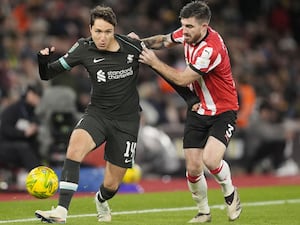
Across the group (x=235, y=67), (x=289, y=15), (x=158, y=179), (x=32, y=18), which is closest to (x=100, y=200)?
(x=158, y=179)

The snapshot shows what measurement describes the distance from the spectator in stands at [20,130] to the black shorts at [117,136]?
5466 millimetres

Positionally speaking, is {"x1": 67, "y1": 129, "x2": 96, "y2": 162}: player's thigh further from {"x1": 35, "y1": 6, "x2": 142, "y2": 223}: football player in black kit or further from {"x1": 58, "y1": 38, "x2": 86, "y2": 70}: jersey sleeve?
{"x1": 58, "y1": 38, "x2": 86, "y2": 70}: jersey sleeve

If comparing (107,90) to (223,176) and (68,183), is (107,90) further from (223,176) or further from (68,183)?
(223,176)

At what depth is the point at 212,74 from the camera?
1116cm

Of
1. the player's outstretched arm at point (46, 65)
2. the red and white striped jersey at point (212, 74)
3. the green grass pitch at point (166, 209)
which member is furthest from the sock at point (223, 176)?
the player's outstretched arm at point (46, 65)

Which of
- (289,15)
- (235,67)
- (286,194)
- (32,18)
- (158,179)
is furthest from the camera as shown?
(289,15)

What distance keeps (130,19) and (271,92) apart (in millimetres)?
4011

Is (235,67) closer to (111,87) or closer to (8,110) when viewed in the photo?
(8,110)

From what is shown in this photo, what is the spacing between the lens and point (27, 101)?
53.3 feet

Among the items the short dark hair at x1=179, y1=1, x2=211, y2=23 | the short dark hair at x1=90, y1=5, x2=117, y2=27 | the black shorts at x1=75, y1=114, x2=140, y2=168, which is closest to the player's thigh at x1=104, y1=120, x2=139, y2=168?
the black shorts at x1=75, y1=114, x2=140, y2=168

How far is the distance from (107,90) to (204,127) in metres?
1.31

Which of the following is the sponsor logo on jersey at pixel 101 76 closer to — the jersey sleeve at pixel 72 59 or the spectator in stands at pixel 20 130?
the jersey sleeve at pixel 72 59

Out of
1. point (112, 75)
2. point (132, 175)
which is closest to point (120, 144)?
point (112, 75)

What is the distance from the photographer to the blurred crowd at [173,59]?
19.4 metres
